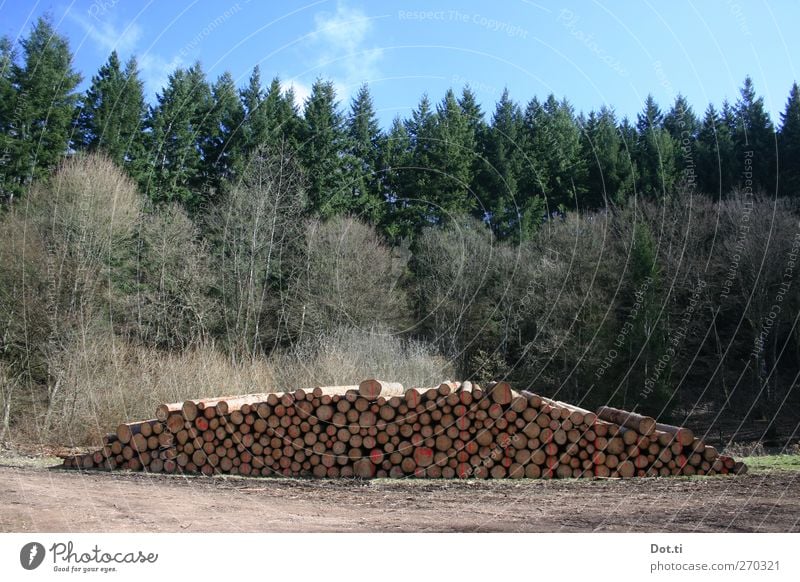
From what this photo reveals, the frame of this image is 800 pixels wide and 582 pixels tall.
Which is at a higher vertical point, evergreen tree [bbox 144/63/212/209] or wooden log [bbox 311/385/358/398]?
evergreen tree [bbox 144/63/212/209]

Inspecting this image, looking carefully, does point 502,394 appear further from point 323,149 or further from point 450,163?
point 323,149

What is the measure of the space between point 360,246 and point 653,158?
47.5 ft

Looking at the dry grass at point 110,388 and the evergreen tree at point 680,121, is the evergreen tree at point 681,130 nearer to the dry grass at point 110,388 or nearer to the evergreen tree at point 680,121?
the evergreen tree at point 680,121

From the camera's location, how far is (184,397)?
19953 millimetres

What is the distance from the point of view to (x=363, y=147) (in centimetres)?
2517

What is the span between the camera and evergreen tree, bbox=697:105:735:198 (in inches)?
1320

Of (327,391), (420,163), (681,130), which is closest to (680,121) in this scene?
(681,130)

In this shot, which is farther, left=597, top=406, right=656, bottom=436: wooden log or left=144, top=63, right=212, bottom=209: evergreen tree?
left=144, top=63, right=212, bottom=209: evergreen tree

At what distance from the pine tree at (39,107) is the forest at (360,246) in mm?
127

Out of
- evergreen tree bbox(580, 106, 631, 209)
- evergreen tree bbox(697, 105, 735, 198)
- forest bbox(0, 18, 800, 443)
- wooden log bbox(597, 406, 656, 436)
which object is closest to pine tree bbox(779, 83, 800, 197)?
forest bbox(0, 18, 800, 443)

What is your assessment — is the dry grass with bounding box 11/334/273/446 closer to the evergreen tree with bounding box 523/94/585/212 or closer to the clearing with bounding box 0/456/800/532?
the clearing with bounding box 0/456/800/532

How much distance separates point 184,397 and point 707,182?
29.5 m

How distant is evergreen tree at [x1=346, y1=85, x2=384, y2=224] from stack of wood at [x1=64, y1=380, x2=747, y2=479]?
14004 mm

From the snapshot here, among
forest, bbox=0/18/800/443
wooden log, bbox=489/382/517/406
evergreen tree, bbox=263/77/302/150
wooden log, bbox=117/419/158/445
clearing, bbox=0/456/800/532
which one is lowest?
clearing, bbox=0/456/800/532
